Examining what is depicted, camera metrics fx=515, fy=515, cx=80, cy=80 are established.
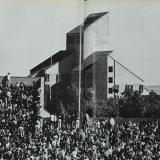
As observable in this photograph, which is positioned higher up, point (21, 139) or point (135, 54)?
point (135, 54)

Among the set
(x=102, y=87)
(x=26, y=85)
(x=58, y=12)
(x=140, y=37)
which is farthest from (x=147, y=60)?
(x=102, y=87)

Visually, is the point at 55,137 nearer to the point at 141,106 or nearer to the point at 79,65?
the point at 79,65

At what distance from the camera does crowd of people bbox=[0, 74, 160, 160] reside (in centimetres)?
680

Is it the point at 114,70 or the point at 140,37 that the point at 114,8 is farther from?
the point at 114,70

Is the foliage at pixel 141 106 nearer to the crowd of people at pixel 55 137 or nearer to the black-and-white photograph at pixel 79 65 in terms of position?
the black-and-white photograph at pixel 79 65

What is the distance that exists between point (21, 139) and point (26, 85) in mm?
1747

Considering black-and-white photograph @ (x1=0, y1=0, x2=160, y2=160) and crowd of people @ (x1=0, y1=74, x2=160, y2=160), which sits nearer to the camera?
black-and-white photograph @ (x1=0, y1=0, x2=160, y2=160)

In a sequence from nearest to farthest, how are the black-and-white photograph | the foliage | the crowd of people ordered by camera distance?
the black-and-white photograph → the crowd of people → the foliage

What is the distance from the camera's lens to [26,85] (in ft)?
30.4

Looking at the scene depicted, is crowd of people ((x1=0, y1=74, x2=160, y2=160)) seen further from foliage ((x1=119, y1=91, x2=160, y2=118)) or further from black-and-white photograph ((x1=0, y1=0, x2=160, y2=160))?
foliage ((x1=119, y1=91, x2=160, y2=118))

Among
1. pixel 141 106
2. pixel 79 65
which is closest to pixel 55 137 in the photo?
pixel 79 65

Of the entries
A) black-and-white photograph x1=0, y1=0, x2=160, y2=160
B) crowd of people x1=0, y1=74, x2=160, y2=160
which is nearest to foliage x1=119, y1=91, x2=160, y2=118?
black-and-white photograph x1=0, y1=0, x2=160, y2=160

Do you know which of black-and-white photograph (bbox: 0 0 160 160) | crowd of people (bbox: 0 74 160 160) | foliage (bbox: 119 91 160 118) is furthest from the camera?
foliage (bbox: 119 91 160 118)

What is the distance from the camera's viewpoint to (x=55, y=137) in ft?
24.9
